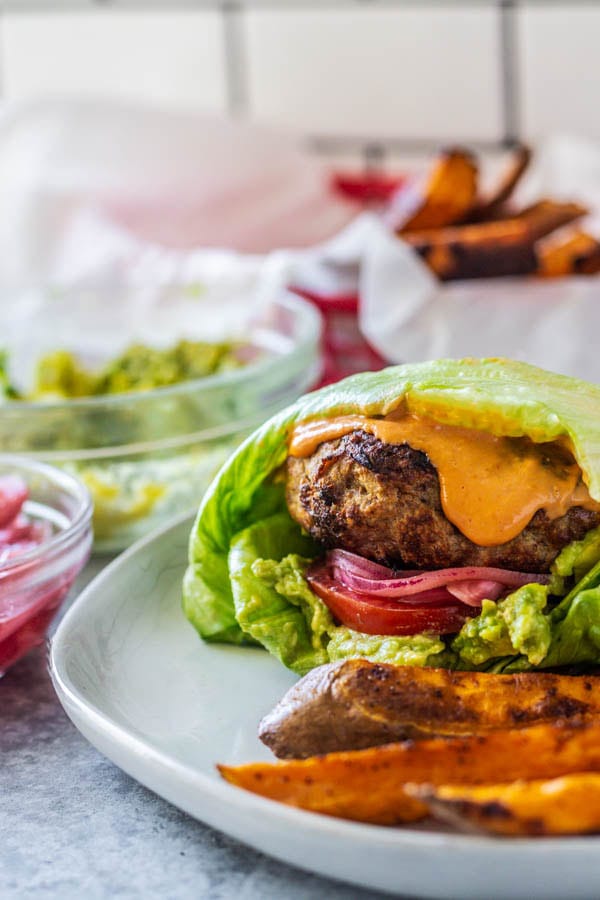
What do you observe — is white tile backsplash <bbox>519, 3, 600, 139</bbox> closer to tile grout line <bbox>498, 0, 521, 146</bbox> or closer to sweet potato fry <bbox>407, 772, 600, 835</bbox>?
tile grout line <bbox>498, 0, 521, 146</bbox>

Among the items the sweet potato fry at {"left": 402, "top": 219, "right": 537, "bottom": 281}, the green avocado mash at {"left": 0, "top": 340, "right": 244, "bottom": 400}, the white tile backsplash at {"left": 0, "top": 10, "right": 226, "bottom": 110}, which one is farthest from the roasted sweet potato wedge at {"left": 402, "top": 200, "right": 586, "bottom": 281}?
the white tile backsplash at {"left": 0, "top": 10, "right": 226, "bottom": 110}

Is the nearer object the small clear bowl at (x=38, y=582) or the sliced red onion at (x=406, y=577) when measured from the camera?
the sliced red onion at (x=406, y=577)

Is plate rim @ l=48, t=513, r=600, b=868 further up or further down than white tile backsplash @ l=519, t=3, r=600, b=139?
further down

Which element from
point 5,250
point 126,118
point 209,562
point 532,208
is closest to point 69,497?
point 209,562

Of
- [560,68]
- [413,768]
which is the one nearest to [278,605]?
[413,768]

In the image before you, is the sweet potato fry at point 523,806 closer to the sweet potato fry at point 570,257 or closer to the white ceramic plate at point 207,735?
the white ceramic plate at point 207,735

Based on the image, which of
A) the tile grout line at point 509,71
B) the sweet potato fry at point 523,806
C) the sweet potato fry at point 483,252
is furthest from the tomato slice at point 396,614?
the tile grout line at point 509,71
